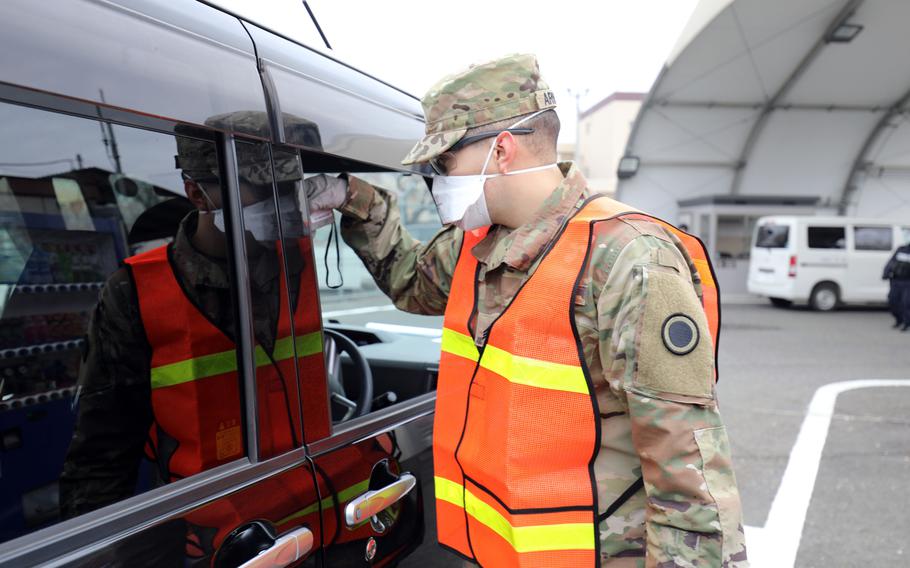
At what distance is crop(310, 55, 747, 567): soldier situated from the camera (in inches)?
45.3

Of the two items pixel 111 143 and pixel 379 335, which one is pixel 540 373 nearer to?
pixel 111 143

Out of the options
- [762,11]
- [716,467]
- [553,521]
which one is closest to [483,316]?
[553,521]

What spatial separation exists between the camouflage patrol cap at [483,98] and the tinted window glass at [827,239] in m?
12.9

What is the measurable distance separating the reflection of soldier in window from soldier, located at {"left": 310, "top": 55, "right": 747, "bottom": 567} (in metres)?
0.35

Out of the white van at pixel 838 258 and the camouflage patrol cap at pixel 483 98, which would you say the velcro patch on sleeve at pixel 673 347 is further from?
the white van at pixel 838 258

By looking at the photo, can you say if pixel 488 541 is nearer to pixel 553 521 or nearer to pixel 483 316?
pixel 553 521

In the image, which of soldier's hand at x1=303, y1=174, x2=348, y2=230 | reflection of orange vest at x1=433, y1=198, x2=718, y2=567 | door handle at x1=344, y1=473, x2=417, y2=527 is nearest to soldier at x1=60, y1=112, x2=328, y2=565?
door handle at x1=344, y1=473, x2=417, y2=527

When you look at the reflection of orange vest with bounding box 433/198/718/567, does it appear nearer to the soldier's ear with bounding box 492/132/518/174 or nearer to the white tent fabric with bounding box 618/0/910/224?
the soldier's ear with bounding box 492/132/518/174

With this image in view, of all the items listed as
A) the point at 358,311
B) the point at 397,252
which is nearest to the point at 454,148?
the point at 397,252

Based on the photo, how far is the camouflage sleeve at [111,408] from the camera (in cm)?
140

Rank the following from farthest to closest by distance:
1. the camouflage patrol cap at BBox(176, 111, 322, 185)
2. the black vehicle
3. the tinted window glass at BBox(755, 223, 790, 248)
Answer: the tinted window glass at BBox(755, 223, 790, 248) → the camouflage patrol cap at BBox(176, 111, 322, 185) → the black vehicle

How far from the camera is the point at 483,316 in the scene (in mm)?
1391

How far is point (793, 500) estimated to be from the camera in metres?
3.62

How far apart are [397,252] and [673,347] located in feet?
3.02
